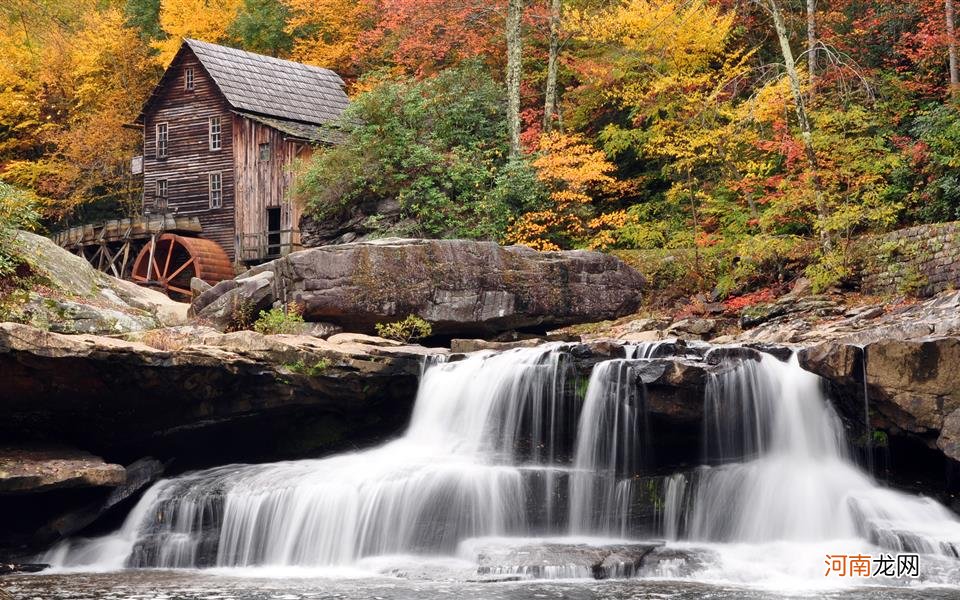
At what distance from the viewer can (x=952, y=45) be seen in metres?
22.0

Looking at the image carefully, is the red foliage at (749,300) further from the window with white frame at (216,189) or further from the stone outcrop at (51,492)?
the window with white frame at (216,189)

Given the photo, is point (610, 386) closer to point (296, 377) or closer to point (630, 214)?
point (296, 377)

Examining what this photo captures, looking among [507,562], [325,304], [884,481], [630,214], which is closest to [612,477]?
[507,562]

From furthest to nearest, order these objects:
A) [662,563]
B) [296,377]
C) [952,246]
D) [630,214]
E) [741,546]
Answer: [630,214]
[952,246]
[296,377]
[741,546]
[662,563]

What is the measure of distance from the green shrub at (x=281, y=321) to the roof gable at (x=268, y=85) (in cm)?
1450

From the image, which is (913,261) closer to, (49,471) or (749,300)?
(749,300)

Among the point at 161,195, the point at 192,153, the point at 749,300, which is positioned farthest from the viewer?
the point at 161,195

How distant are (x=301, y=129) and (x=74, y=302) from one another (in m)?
14.9

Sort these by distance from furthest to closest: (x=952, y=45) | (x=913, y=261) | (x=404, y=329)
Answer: (x=952, y=45) → (x=913, y=261) → (x=404, y=329)

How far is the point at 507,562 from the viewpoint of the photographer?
12070mm

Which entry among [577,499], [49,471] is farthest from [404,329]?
[49,471]

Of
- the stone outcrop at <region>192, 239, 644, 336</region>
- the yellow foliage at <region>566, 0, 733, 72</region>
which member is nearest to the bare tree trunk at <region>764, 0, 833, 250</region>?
the yellow foliage at <region>566, 0, 733, 72</region>

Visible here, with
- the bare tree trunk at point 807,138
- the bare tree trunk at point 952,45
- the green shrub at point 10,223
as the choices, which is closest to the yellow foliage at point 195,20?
the green shrub at point 10,223

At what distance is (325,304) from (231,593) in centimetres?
826
